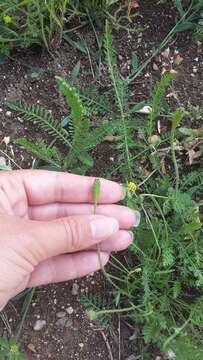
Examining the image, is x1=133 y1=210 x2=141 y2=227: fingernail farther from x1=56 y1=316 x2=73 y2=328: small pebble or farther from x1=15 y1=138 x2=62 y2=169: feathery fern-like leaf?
x1=56 y1=316 x2=73 y2=328: small pebble

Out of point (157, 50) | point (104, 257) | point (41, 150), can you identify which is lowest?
point (104, 257)

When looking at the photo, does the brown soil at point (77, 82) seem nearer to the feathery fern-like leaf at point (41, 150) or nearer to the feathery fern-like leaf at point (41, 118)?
the feathery fern-like leaf at point (41, 118)

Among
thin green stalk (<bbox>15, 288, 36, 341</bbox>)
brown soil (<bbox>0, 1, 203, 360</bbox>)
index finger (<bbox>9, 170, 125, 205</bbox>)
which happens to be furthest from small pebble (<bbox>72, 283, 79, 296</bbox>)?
index finger (<bbox>9, 170, 125, 205</bbox>)

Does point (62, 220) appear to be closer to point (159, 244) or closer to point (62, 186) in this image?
point (62, 186)

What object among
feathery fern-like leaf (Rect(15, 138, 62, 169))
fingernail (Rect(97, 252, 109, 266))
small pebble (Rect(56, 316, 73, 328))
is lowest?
small pebble (Rect(56, 316, 73, 328))

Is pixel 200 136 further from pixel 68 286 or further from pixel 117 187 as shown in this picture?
pixel 68 286

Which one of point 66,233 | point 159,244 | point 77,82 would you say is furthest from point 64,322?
point 77,82
